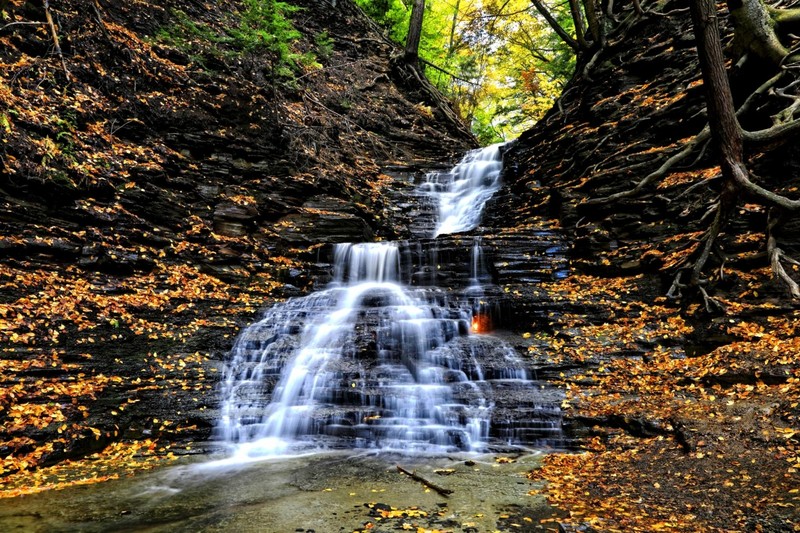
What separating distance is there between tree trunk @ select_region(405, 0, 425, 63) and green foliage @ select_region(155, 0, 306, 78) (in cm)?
791

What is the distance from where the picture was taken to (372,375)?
7355mm

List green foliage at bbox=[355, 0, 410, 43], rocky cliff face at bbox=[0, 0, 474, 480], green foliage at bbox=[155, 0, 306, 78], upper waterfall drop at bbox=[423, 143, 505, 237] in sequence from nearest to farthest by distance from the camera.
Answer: rocky cliff face at bbox=[0, 0, 474, 480] < green foliage at bbox=[155, 0, 306, 78] < upper waterfall drop at bbox=[423, 143, 505, 237] < green foliage at bbox=[355, 0, 410, 43]

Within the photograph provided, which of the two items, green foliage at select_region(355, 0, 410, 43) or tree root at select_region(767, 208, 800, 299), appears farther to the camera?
green foliage at select_region(355, 0, 410, 43)

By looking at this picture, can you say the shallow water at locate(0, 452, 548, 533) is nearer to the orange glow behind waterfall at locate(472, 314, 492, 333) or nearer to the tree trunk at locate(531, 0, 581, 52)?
the orange glow behind waterfall at locate(472, 314, 492, 333)

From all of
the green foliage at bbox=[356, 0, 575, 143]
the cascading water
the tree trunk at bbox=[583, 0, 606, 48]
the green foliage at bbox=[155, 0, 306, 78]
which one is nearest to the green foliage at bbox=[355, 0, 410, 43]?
the green foliage at bbox=[356, 0, 575, 143]

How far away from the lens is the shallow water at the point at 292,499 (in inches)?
144

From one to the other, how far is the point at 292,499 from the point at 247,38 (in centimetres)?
1410

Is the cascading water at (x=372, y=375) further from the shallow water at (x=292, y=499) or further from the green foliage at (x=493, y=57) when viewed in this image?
the green foliage at (x=493, y=57)

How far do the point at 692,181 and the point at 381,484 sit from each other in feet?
28.7

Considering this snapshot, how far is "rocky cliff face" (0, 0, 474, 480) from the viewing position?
20.5 ft

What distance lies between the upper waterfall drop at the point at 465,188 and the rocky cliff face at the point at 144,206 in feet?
6.28

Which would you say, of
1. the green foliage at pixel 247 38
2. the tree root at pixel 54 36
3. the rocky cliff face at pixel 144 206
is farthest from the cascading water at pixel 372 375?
the green foliage at pixel 247 38

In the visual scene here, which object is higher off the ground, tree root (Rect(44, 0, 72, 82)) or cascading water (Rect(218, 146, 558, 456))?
tree root (Rect(44, 0, 72, 82))

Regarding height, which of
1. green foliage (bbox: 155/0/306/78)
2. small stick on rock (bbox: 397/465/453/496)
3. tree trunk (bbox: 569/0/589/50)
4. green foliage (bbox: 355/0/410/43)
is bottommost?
small stick on rock (bbox: 397/465/453/496)
